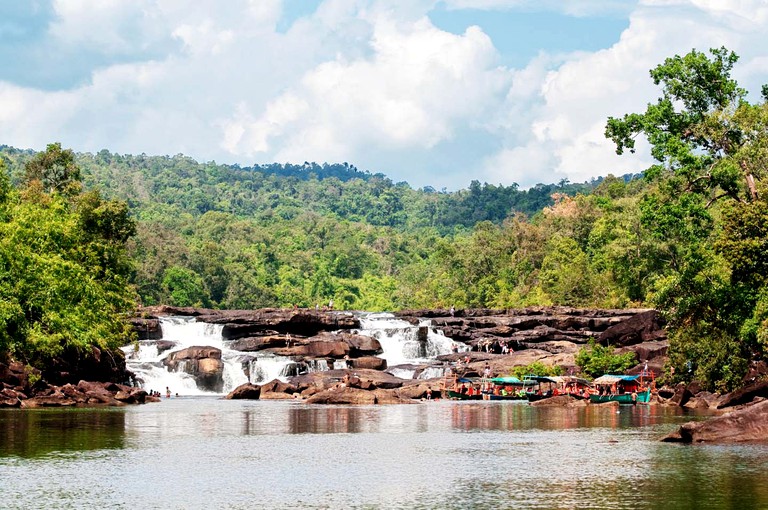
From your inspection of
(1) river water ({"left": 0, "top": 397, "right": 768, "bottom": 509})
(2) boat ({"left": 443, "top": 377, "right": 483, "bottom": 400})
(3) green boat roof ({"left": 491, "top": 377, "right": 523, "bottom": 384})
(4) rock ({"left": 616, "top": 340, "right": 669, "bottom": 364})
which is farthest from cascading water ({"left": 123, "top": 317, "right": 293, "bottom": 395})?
(4) rock ({"left": 616, "top": 340, "right": 669, "bottom": 364})

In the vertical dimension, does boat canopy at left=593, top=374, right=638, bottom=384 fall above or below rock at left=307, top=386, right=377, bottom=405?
above

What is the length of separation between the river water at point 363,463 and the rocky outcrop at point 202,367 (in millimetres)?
27315

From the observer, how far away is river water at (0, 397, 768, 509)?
26.5 meters

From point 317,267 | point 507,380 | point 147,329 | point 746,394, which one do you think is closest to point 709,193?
point 746,394

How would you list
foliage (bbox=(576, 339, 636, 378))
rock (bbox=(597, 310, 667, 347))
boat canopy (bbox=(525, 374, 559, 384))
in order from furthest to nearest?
1. rock (bbox=(597, 310, 667, 347))
2. foliage (bbox=(576, 339, 636, 378))
3. boat canopy (bbox=(525, 374, 559, 384))

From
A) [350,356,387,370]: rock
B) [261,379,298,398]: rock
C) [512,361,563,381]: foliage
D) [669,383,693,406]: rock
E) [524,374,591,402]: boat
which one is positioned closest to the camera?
[669,383,693,406]: rock

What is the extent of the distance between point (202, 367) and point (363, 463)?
49.5 m

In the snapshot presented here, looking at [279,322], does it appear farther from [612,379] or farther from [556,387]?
[612,379]

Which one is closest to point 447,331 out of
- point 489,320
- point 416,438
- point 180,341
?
point 489,320

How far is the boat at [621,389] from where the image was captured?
6975 cm

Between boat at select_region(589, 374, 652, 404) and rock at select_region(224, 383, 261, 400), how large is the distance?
2336 centimetres

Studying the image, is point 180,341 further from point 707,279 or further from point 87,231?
point 707,279

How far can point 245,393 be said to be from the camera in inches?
2904

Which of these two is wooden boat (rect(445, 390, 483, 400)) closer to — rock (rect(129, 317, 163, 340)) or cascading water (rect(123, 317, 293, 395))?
cascading water (rect(123, 317, 293, 395))
